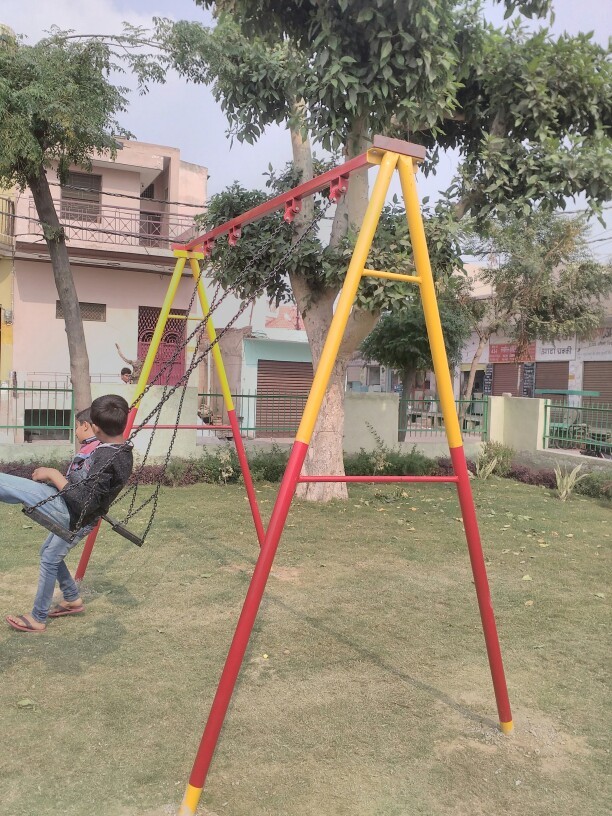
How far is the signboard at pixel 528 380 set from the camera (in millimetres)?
27219

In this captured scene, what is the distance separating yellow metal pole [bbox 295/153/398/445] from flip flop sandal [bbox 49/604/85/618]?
2.61 metres

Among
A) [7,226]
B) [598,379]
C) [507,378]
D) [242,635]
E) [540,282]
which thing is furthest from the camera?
[507,378]

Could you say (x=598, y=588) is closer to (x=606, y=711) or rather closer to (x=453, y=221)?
(x=606, y=711)

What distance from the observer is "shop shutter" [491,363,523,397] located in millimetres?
28062

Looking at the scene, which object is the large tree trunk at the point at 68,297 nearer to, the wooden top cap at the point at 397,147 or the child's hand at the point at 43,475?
the child's hand at the point at 43,475

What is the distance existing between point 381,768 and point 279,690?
33.9 inches

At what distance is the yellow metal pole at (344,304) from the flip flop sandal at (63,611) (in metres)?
2.61

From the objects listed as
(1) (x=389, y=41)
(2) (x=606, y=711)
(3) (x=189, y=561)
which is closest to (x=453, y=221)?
(1) (x=389, y=41)

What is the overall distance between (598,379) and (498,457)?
13.4 metres

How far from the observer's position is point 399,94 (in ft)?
22.2

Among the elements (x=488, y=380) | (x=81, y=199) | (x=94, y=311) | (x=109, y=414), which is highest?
(x=81, y=199)

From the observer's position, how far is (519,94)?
7.82 metres

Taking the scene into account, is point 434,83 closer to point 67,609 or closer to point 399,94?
point 399,94

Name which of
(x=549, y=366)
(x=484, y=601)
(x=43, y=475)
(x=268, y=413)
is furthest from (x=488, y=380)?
(x=43, y=475)
